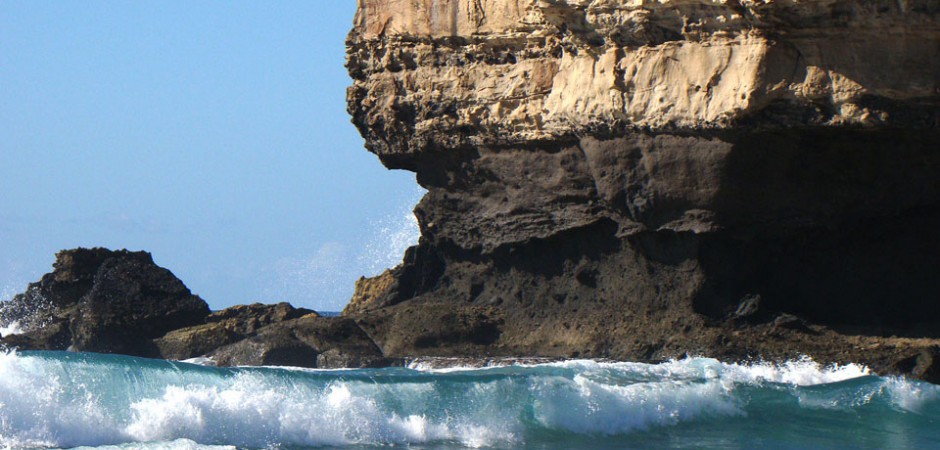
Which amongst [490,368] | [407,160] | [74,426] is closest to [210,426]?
[74,426]

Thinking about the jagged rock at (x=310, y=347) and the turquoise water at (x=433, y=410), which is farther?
the jagged rock at (x=310, y=347)

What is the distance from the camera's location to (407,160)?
21.8 meters

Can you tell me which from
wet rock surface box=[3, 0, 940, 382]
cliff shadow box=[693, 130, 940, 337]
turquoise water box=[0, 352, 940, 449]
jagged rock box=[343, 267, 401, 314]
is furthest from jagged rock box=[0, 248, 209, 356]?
cliff shadow box=[693, 130, 940, 337]

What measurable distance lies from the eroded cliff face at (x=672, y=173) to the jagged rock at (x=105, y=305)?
12.4 feet

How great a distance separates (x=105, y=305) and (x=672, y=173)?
10049 millimetres

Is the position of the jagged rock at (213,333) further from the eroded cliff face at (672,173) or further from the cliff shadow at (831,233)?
the cliff shadow at (831,233)

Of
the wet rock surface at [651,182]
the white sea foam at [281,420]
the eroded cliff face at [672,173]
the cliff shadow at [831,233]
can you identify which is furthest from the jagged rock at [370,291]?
the white sea foam at [281,420]

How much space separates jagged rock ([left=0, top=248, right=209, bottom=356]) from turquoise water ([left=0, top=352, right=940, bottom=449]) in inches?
241

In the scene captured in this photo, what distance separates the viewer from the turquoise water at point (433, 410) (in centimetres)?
1375

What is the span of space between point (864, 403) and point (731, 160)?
11.2 ft

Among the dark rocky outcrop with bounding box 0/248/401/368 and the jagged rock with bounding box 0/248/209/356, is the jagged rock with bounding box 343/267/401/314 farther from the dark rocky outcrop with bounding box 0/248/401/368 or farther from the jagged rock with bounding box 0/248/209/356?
the jagged rock with bounding box 0/248/209/356

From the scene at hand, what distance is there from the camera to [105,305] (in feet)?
73.2

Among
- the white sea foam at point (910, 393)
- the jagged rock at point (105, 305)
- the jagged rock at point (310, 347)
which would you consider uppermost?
the jagged rock at point (105, 305)

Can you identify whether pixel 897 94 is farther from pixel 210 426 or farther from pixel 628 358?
pixel 210 426
